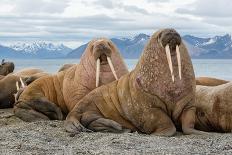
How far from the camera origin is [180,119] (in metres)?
6.95

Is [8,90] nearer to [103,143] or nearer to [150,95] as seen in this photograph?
[150,95]

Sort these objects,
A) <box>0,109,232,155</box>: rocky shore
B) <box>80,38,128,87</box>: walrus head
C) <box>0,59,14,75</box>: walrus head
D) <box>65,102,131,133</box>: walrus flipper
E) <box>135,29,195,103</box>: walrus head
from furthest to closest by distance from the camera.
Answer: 1. <box>0,59,14,75</box>: walrus head
2. <box>80,38,128,87</box>: walrus head
3. <box>65,102,131,133</box>: walrus flipper
4. <box>135,29,195,103</box>: walrus head
5. <box>0,109,232,155</box>: rocky shore

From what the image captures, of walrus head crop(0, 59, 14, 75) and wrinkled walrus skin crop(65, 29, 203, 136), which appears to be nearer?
wrinkled walrus skin crop(65, 29, 203, 136)

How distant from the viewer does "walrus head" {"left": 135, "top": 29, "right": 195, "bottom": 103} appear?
683 cm

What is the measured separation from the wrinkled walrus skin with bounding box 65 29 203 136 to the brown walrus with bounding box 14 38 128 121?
961mm

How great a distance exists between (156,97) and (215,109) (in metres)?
0.92

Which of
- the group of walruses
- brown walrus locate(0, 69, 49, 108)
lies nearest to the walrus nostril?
the group of walruses

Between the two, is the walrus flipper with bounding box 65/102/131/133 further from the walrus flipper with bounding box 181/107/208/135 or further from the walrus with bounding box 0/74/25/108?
the walrus with bounding box 0/74/25/108

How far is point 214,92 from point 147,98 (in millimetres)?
1061

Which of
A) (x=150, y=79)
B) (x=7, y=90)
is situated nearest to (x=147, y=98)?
(x=150, y=79)

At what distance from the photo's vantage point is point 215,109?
23.9 feet

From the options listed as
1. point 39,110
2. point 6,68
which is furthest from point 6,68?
point 39,110

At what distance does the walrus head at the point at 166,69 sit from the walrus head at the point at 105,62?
110cm

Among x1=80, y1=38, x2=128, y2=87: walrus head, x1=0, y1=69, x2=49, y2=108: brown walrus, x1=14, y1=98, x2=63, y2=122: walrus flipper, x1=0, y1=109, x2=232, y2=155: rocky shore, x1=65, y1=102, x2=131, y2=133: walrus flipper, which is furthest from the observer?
x1=0, y1=69, x2=49, y2=108: brown walrus
